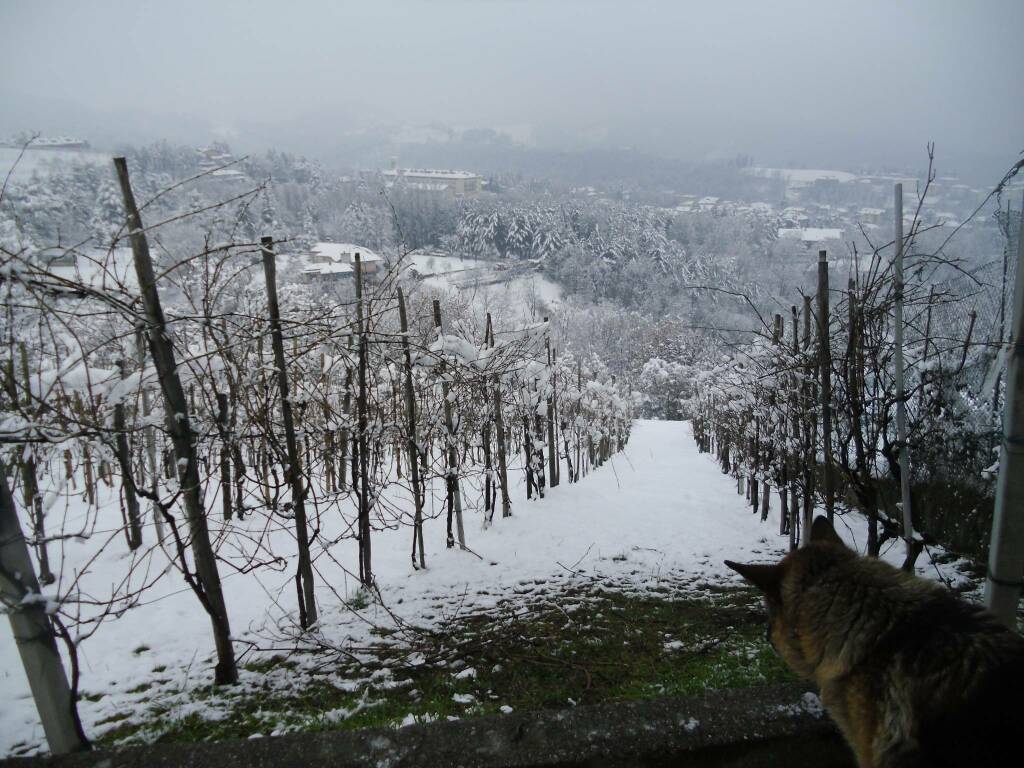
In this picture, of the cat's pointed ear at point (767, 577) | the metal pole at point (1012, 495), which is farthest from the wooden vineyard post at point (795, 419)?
the cat's pointed ear at point (767, 577)

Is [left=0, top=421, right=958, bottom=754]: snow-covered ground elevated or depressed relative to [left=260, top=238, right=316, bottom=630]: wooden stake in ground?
depressed

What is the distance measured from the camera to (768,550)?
7.75 m

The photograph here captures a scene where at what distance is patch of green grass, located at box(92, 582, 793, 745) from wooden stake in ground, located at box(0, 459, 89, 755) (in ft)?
1.95

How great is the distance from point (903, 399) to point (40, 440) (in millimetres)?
4301

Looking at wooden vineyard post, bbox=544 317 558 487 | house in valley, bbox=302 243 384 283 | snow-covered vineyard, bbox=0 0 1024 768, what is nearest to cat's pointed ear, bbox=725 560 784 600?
snow-covered vineyard, bbox=0 0 1024 768

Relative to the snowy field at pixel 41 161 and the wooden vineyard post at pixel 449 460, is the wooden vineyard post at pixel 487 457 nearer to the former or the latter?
the wooden vineyard post at pixel 449 460

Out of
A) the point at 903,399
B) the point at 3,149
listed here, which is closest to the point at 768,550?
the point at 903,399

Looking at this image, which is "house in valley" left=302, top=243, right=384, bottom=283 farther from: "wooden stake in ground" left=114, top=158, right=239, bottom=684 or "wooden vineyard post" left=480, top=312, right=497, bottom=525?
"wooden stake in ground" left=114, top=158, right=239, bottom=684

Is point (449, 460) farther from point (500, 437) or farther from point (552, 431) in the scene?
point (552, 431)

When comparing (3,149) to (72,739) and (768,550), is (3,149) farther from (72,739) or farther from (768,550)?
(768,550)

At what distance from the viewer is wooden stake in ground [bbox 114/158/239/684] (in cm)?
262

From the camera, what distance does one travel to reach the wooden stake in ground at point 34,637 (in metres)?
2.03

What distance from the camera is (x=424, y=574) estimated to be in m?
5.79

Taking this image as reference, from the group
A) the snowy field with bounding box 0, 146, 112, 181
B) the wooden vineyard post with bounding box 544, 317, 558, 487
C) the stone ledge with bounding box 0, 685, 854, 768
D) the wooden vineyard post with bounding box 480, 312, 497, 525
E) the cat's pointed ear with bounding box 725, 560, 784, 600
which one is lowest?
the wooden vineyard post with bounding box 544, 317, 558, 487
